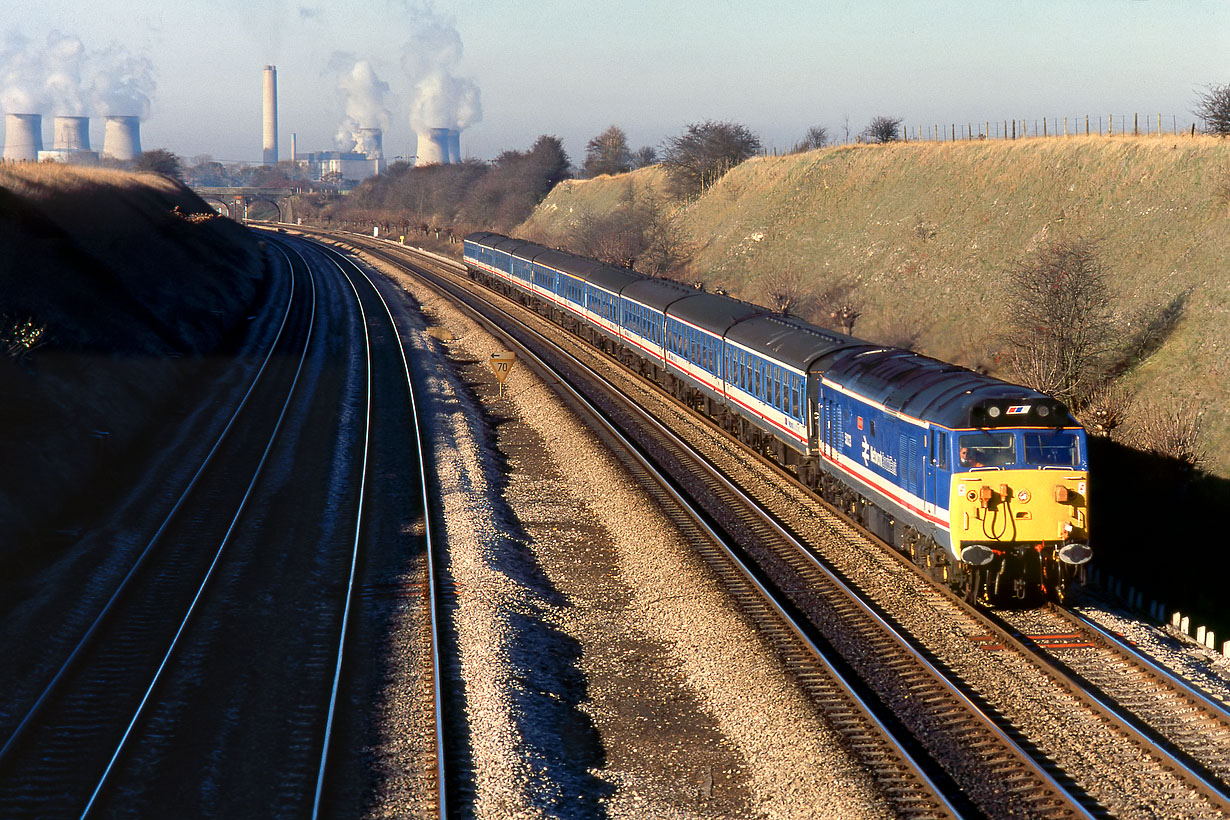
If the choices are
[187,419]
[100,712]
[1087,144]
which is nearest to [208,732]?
[100,712]

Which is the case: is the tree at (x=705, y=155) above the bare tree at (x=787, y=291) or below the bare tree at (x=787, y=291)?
above

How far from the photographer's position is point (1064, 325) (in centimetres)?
3650

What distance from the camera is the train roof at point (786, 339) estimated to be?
961 inches

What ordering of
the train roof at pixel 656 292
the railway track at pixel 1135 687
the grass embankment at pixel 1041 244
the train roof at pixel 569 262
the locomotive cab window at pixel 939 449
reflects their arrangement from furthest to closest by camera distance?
the train roof at pixel 569 262 → the train roof at pixel 656 292 → the grass embankment at pixel 1041 244 → the locomotive cab window at pixel 939 449 → the railway track at pixel 1135 687

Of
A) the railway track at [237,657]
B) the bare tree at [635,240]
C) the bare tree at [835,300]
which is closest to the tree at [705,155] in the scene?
the bare tree at [635,240]

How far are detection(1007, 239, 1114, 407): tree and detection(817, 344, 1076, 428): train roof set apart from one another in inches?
577

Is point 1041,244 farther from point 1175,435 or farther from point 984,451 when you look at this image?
point 984,451

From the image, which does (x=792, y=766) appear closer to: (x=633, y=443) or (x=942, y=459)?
(x=942, y=459)

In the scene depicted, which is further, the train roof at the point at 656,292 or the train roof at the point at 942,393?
the train roof at the point at 656,292

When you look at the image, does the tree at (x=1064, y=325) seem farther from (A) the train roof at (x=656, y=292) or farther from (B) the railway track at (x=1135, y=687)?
(B) the railway track at (x=1135, y=687)

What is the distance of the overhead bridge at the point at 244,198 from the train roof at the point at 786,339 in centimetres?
13720

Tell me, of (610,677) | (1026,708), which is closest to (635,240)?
(610,677)

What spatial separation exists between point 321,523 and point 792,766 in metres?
13.2

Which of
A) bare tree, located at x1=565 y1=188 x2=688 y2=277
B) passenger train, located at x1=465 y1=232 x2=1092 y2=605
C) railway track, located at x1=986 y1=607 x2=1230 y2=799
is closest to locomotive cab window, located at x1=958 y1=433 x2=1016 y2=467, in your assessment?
passenger train, located at x1=465 y1=232 x2=1092 y2=605
